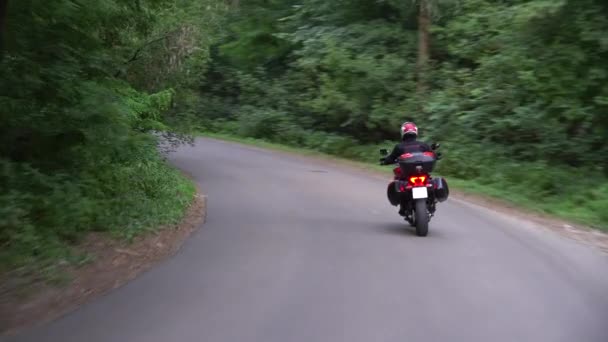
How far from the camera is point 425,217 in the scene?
10.8 m

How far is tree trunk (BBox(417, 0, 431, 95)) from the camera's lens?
83.1ft

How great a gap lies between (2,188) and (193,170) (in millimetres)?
11619

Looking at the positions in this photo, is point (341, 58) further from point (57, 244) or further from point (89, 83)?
point (57, 244)

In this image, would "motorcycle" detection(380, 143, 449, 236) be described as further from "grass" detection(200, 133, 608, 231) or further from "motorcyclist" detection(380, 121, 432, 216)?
"grass" detection(200, 133, 608, 231)

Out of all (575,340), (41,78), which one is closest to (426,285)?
(575,340)

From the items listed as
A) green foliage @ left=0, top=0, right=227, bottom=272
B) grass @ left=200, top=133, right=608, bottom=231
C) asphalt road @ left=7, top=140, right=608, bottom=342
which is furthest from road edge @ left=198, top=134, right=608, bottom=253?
green foliage @ left=0, top=0, right=227, bottom=272

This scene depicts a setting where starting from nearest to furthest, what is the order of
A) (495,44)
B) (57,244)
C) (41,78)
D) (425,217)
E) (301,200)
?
(57,244) < (41,78) < (425,217) < (301,200) < (495,44)

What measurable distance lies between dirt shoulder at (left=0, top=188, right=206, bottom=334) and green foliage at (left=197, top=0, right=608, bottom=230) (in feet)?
26.4

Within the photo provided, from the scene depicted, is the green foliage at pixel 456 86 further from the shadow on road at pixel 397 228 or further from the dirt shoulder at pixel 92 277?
the dirt shoulder at pixel 92 277

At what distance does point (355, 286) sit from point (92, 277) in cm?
296

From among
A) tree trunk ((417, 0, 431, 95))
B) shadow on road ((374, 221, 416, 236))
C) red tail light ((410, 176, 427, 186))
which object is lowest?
shadow on road ((374, 221, 416, 236))

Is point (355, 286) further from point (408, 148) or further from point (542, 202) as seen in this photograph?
point (542, 202)

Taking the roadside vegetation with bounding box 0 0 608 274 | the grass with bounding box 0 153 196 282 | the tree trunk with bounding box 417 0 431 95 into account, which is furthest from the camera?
the tree trunk with bounding box 417 0 431 95

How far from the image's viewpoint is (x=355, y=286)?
770cm
